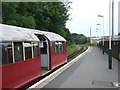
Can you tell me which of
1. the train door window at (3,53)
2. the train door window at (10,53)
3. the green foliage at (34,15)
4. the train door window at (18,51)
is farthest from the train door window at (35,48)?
the green foliage at (34,15)

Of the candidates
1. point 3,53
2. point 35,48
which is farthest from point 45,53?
point 3,53

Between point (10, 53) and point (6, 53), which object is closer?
point (6, 53)

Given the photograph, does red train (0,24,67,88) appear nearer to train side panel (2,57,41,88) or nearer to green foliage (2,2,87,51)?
train side panel (2,57,41,88)

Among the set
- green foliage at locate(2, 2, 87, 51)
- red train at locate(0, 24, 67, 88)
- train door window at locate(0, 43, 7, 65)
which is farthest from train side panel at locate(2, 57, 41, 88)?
green foliage at locate(2, 2, 87, 51)

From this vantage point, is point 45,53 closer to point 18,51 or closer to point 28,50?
point 28,50

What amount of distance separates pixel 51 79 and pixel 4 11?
38.5ft

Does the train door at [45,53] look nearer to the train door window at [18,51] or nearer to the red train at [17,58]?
the red train at [17,58]

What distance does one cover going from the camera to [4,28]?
23.1 ft

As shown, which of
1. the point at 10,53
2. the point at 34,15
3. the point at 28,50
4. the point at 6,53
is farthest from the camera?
the point at 34,15

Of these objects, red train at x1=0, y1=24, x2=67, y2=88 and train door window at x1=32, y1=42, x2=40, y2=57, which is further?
train door window at x1=32, y1=42, x2=40, y2=57

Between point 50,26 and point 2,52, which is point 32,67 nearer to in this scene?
point 2,52

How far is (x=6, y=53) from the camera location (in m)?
6.55

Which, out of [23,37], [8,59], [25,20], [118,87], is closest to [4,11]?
[25,20]

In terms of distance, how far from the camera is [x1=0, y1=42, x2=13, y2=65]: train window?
6336 millimetres
